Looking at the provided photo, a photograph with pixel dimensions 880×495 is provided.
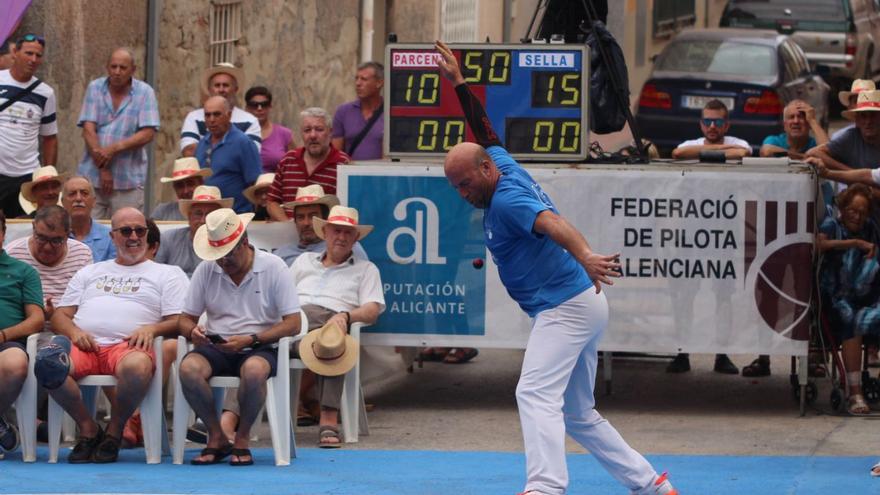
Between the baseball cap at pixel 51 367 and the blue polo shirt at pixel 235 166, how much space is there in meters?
3.46

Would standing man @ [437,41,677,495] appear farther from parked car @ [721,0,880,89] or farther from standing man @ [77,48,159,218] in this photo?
parked car @ [721,0,880,89]

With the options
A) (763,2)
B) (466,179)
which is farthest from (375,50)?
(466,179)

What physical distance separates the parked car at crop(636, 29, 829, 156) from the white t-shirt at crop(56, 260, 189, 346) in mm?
12007

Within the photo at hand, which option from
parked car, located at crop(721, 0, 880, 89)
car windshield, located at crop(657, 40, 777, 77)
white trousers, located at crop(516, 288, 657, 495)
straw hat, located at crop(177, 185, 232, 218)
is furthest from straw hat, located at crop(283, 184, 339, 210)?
parked car, located at crop(721, 0, 880, 89)

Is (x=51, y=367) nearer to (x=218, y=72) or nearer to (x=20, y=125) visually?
(x=20, y=125)

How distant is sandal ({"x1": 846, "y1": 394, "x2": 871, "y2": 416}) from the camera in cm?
1279

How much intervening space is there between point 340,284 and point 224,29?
846cm

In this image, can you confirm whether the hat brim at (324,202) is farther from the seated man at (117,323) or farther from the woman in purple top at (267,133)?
the woman in purple top at (267,133)

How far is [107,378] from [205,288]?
765 mm

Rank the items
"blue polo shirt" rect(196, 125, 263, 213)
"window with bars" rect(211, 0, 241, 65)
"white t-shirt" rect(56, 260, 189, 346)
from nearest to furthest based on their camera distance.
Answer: "white t-shirt" rect(56, 260, 189, 346)
"blue polo shirt" rect(196, 125, 263, 213)
"window with bars" rect(211, 0, 241, 65)

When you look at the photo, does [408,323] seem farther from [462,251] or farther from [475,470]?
[475,470]

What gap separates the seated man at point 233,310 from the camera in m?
11.3

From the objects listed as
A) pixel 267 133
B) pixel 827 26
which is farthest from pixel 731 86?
pixel 267 133

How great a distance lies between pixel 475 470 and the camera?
1115cm
